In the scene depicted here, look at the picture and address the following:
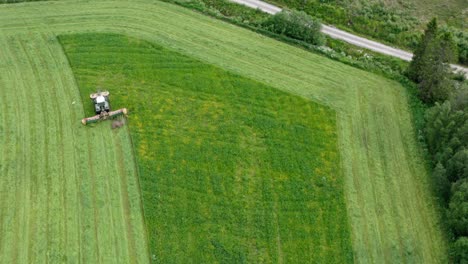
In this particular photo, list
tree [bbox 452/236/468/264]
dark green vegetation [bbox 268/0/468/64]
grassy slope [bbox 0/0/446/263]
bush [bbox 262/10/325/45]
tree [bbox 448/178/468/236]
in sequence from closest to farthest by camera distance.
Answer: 1. tree [bbox 452/236/468/264]
2. tree [bbox 448/178/468/236]
3. grassy slope [bbox 0/0/446/263]
4. bush [bbox 262/10/325/45]
5. dark green vegetation [bbox 268/0/468/64]

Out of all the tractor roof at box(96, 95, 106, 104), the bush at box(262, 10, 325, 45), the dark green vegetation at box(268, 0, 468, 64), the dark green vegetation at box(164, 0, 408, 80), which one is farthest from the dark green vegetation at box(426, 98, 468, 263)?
the tractor roof at box(96, 95, 106, 104)

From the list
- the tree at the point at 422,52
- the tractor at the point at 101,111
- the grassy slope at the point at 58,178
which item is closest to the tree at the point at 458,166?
the tree at the point at 422,52

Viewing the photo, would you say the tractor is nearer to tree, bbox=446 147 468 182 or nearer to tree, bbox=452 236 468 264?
tree, bbox=446 147 468 182

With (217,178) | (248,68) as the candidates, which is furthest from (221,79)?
(217,178)

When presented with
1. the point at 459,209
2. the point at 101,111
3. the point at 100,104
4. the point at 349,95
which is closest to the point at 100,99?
the point at 100,104

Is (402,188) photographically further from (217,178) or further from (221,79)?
(221,79)

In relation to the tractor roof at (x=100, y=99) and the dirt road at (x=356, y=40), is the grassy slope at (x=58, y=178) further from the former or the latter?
the dirt road at (x=356, y=40)
